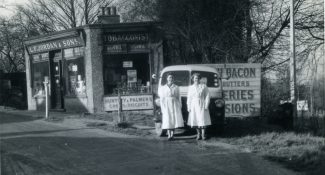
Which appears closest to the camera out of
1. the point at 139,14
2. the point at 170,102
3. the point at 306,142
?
the point at 306,142

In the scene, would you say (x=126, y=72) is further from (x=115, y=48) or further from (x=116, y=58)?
(x=115, y=48)

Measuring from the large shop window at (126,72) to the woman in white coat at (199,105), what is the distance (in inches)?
364

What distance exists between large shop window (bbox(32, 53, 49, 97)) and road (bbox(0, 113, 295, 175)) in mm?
11535

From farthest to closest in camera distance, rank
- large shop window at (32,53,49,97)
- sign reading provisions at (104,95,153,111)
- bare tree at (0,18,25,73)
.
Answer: bare tree at (0,18,25,73) → large shop window at (32,53,49,97) → sign reading provisions at (104,95,153,111)

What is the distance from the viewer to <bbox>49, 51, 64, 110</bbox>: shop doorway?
25.4 m

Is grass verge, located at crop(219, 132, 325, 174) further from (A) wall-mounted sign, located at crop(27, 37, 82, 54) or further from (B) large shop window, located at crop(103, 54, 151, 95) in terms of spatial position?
(A) wall-mounted sign, located at crop(27, 37, 82, 54)

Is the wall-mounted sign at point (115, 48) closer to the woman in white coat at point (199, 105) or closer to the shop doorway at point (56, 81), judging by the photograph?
the shop doorway at point (56, 81)

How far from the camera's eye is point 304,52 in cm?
2183

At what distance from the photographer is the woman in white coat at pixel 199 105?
42.8ft

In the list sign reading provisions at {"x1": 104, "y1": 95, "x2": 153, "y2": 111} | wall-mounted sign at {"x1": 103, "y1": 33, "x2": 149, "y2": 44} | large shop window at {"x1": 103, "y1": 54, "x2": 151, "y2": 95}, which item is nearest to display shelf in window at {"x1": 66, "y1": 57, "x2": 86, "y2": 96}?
large shop window at {"x1": 103, "y1": 54, "x2": 151, "y2": 95}

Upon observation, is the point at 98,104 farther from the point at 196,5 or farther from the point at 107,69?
the point at 196,5

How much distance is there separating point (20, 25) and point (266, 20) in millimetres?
31587

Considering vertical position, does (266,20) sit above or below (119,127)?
above

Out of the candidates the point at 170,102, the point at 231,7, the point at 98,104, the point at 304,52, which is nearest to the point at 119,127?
the point at 170,102
